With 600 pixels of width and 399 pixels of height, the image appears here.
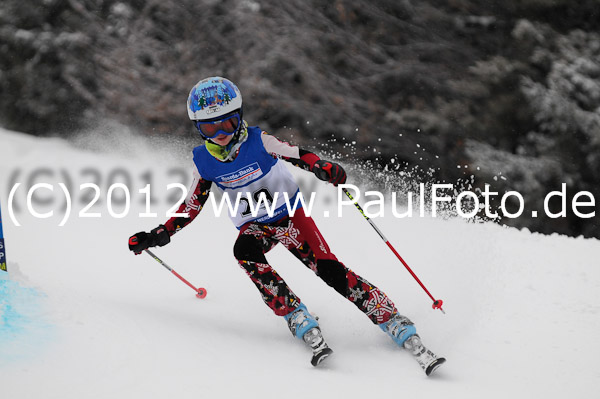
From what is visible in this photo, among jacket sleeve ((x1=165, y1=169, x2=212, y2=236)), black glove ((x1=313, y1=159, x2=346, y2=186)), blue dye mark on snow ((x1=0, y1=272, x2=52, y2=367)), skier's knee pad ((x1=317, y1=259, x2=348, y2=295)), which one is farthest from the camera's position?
jacket sleeve ((x1=165, y1=169, x2=212, y2=236))

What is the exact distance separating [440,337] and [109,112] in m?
10.4

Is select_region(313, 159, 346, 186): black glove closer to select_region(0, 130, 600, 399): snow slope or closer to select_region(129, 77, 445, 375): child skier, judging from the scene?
select_region(129, 77, 445, 375): child skier

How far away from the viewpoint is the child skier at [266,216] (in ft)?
11.7

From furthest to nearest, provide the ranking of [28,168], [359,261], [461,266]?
[28,168] < [359,261] < [461,266]

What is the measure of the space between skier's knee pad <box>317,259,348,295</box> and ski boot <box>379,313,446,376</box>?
1.10 feet

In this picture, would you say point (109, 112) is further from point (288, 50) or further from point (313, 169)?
point (313, 169)

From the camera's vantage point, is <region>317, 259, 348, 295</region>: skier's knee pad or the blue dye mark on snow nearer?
the blue dye mark on snow

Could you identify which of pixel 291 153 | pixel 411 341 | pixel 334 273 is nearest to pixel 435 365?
pixel 411 341

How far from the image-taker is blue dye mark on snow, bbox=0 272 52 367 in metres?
2.97

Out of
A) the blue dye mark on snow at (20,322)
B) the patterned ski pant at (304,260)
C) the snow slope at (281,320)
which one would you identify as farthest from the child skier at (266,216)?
the blue dye mark on snow at (20,322)

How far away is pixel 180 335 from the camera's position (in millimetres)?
3570

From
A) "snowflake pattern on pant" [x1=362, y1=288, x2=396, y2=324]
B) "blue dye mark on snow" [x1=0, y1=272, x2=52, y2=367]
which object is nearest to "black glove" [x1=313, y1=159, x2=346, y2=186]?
"snowflake pattern on pant" [x1=362, y1=288, x2=396, y2=324]

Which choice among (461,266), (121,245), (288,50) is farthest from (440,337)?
(288,50)

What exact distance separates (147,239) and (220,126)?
83cm
